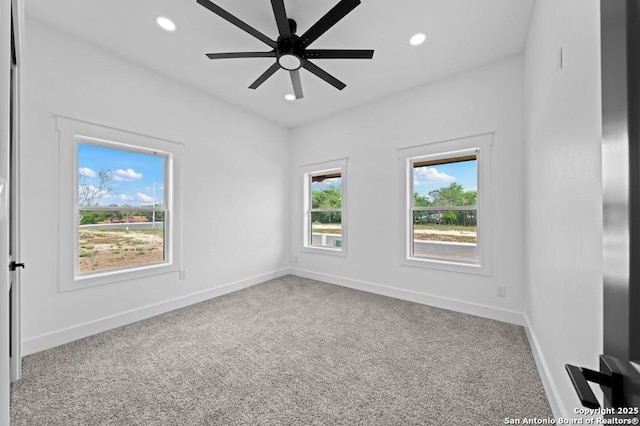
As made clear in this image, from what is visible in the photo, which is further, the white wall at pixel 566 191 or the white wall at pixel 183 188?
the white wall at pixel 183 188

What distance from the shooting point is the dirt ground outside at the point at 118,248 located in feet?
9.09

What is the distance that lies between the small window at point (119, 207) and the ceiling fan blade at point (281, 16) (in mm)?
2187

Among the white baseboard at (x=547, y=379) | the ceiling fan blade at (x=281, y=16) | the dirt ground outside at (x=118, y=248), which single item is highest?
the ceiling fan blade at (x=281, y=16)

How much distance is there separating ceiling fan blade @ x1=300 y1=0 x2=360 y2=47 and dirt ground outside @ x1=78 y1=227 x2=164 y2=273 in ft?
9.27

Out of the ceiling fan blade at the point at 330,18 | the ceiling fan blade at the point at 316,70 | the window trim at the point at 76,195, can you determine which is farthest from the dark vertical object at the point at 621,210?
the window trim at the point at 76,195

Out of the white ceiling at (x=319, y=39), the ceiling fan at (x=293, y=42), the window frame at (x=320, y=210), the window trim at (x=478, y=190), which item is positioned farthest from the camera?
the window frame at (x=320, y=210)

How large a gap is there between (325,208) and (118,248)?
120 inches

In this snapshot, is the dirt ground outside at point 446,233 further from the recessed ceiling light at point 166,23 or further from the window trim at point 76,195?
the recessed ceiling light at point 166,23

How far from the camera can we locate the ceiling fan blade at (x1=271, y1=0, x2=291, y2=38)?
1.82 meters

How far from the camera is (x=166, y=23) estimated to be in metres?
2.42

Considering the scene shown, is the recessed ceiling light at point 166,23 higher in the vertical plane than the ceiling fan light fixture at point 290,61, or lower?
higher

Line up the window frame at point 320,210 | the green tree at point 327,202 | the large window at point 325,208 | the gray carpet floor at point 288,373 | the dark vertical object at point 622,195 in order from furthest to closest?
the green tree at point 327,202
the large window at point 325,208
the window frame at point 320,210
the gray carpet floor at point 288,373
the dark vertical object at point 622,195

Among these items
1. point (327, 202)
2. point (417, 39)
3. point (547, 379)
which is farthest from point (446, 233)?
point (417, 39)

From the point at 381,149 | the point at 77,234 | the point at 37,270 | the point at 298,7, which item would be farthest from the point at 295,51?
the point at 37,270
